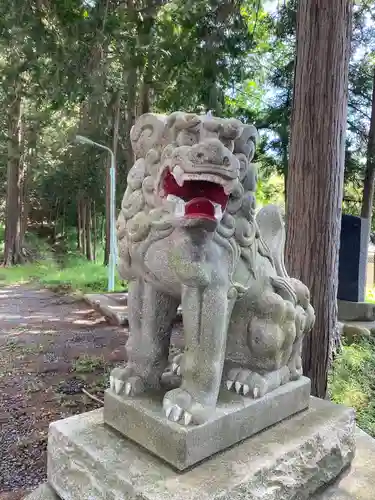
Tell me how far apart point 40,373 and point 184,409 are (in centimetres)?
329

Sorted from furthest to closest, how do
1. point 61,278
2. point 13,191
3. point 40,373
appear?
point 13,191 → point 61,278 → point 40,373

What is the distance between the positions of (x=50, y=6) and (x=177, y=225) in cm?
410

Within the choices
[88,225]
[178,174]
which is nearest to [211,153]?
[178,174]

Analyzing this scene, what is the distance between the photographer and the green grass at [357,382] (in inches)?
145

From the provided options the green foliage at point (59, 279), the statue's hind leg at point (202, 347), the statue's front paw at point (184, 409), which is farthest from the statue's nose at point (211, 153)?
the green foliage at point (59, 279)

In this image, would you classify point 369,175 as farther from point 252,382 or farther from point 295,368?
point 252,382

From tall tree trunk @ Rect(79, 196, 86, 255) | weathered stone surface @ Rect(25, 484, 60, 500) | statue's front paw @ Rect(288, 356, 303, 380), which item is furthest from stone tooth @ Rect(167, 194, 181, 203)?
tall tree trunk @ Rect(79, 196, 86, 255)

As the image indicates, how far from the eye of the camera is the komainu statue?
4.50 feet

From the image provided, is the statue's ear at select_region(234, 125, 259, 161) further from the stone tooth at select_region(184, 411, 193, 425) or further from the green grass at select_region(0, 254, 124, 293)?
the green grass at select_region(0, 254, 124, 293)

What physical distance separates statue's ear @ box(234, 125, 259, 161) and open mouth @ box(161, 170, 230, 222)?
0.25 metres

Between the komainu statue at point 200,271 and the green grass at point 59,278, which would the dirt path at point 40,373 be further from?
the green grass at point 59,278

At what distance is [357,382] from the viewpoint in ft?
13.9

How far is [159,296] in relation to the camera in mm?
1634

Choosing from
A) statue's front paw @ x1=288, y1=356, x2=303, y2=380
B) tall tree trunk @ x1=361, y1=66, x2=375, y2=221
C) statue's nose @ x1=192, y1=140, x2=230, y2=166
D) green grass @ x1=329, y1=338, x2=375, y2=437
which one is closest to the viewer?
statue's nose @ x1=192, y1=140, x2=230, y2=166
